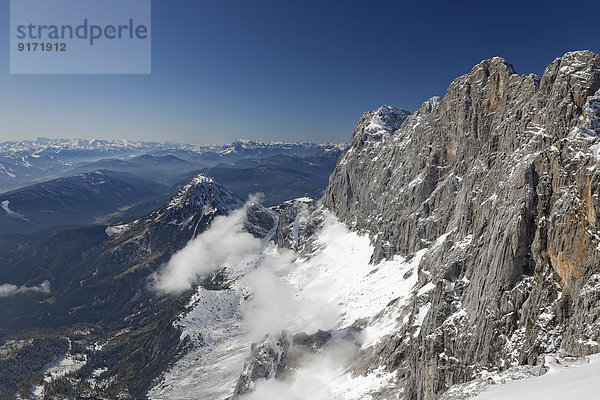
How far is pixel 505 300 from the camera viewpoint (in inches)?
2405

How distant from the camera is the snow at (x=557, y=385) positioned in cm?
3147

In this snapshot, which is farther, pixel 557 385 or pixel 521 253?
pixel 521 253

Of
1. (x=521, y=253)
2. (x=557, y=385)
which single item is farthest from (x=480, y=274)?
(x=557, y=385)

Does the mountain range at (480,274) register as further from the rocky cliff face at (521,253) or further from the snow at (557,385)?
the snow at (557,385)

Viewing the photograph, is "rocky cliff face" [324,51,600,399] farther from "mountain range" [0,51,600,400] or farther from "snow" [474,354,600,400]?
"snow" [474,354,600,400]

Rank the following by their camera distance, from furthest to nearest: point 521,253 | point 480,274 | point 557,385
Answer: point 480,274
point 521,253
point 557,385

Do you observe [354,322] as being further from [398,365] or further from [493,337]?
[493,337]

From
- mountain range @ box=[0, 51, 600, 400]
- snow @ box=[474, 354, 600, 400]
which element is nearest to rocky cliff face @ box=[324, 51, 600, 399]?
mountain range @ box=[0, 51, 600, 400]

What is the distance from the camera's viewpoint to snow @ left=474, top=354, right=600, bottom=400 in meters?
31.5

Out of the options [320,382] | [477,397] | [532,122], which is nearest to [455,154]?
[532,122]

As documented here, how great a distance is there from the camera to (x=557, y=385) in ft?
113

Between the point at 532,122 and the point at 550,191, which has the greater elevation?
the point at 532,122

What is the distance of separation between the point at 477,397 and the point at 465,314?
32.8 metres

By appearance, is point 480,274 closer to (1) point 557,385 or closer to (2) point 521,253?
(2) point 521,253
